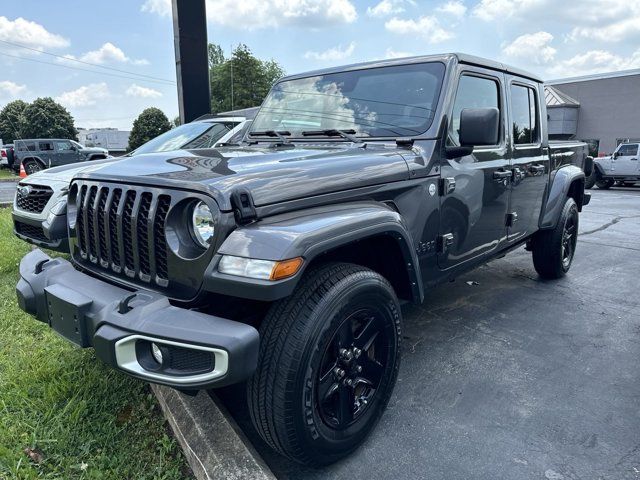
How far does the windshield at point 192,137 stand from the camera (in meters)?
6.00

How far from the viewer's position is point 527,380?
9.93 feet

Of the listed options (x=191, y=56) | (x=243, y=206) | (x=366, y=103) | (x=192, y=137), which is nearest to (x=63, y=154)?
(x=191, y=56)

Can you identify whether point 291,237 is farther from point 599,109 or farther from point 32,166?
point 599,109

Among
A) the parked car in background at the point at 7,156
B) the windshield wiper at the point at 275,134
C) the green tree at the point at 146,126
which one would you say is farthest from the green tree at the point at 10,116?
the windshield wiper at the point at 275,134

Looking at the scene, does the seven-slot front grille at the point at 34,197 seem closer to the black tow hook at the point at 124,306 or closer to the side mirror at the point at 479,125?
the black tow hook at the point at 124,306

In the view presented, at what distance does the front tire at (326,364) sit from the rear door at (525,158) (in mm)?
2019

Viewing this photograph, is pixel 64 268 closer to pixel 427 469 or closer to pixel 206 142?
pixel 427 469

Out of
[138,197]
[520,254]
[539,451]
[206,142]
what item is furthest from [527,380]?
[206,142]

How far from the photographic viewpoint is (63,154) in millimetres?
20531

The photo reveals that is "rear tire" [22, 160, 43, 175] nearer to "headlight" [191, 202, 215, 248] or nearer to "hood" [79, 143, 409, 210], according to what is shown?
"hood" [79, 143, 409, 210]

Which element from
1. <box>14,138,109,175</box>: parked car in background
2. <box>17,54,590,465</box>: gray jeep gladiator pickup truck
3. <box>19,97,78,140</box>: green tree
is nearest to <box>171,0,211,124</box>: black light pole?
<box>17,54,590,465</box>: gray jeep gladiator pickup truck

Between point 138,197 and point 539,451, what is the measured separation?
7.26 ft

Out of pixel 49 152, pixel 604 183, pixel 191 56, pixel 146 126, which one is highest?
pixel 146 126

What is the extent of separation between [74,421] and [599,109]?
116ft
